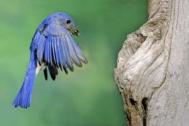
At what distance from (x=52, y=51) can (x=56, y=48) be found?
2cm

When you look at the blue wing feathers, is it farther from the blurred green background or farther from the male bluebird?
the blurred green background

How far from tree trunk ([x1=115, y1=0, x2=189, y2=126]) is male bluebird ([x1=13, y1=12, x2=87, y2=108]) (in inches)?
4.5

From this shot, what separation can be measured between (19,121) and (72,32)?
377 millimetres

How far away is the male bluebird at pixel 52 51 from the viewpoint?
89cm

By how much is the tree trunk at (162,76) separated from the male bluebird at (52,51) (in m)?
0.11

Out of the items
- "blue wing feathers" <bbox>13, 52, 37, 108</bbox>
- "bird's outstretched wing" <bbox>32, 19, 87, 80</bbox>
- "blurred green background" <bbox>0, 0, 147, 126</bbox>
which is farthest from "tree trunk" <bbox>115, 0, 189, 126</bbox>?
"blurred green background" <bbox>0, 0, 147, 126</bbox>

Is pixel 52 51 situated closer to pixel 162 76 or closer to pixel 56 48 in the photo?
pixel 56 48

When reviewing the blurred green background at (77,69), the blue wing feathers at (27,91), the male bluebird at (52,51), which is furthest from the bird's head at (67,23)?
the blurred green background at (77,69)

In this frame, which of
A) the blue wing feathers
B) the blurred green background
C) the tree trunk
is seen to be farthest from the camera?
the blurred green background

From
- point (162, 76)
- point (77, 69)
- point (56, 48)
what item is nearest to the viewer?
point (162, 76)

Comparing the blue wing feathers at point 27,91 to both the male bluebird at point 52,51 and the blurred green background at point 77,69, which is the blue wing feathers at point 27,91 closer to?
the male bluebird at point 52,51

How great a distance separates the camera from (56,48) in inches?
36.1

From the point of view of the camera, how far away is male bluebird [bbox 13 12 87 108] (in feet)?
2.93

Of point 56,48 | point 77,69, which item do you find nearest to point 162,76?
point 56,48
